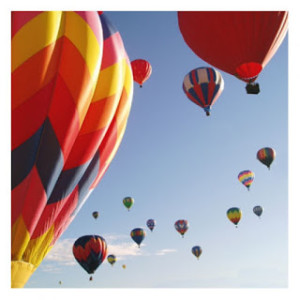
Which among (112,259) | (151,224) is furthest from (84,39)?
(112,259)

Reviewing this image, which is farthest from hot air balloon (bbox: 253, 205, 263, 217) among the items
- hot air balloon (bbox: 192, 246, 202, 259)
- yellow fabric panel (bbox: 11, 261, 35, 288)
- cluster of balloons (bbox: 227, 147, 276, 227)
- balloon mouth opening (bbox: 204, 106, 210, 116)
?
yellow fabric panel (bbox: 11, 261, 35, 288)

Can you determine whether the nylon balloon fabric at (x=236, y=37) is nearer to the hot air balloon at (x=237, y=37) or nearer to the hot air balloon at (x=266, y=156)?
the hot air balloon at (x=237, y=37)

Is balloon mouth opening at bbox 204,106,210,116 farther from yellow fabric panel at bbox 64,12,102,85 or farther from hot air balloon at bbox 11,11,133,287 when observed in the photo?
yellow fabric panel at bbox 64,12,102,85

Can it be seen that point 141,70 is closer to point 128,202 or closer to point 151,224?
point 128,202
